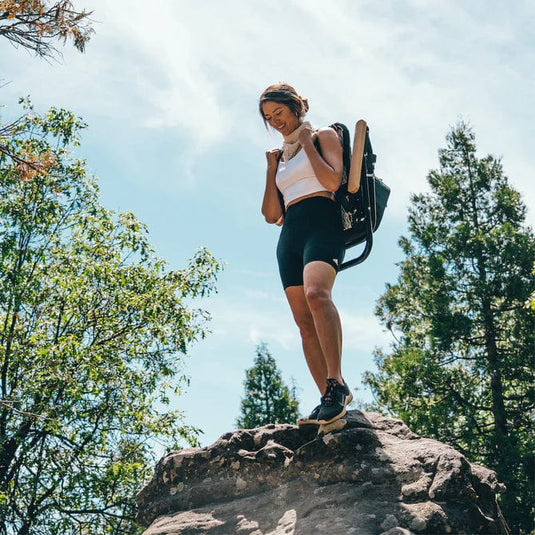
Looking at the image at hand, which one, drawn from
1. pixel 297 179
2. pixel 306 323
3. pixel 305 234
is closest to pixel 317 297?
pixel 306 323

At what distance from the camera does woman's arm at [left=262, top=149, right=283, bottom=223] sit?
5230 millimetres

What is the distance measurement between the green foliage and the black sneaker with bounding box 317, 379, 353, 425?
11.0 m

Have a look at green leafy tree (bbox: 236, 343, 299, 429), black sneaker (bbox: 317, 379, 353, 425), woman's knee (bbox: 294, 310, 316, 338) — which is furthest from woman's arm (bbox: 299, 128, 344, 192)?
green leafy tree (bbox: 236, 343, 299, 429)

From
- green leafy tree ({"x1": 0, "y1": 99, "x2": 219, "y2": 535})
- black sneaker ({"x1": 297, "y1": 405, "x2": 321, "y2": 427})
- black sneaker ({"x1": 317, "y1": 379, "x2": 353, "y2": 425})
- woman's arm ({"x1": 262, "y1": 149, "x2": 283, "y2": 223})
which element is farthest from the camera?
green leafy tree ({"x1": 0, "y1": 99, "x2": 219, "y2": 535})

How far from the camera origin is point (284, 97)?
490 cm

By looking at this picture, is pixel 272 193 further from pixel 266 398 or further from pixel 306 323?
pixel 266 398

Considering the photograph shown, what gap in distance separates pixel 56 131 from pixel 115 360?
19.0 ft

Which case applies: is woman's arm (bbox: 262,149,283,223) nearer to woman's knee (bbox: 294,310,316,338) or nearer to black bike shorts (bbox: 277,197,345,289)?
black bike shorts (bbox: 277,197,345,289)

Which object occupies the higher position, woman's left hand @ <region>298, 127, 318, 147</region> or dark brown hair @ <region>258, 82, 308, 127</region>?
dark brown hair @ <region>258, 82, 308, 127</region>

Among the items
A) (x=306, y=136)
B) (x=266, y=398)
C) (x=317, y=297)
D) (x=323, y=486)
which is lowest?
(x=323, y=486)

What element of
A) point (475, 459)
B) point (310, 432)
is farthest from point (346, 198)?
point (475, 459)

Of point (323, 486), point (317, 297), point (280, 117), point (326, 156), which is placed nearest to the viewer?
point (323, 486)

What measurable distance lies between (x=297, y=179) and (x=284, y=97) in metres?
0.57

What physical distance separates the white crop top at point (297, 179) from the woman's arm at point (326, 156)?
11 centimetres
